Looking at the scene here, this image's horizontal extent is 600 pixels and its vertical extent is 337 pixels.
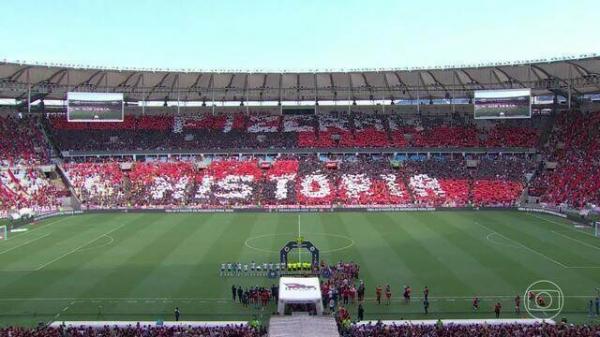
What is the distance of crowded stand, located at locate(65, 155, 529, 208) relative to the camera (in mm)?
57781

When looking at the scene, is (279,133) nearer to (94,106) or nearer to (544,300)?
(94,106)

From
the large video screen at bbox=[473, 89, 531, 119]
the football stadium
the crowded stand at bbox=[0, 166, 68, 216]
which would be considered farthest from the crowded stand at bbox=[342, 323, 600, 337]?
the crowded stand at bbox=[0, 166, 68, 216]

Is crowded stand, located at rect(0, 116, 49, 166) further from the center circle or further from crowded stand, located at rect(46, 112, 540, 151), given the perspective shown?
the center circle

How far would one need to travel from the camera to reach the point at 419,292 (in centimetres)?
2680

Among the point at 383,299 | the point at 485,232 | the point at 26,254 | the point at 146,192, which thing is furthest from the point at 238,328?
the point at 146,192

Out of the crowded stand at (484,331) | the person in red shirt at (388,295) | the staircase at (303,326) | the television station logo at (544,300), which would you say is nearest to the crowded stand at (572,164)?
the television station logo at (544,300)

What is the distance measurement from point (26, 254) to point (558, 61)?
45454 mm

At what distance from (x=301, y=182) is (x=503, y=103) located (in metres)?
22.0

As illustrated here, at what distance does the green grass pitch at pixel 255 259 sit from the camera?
981 inches

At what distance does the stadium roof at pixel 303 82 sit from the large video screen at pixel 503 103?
148 inches

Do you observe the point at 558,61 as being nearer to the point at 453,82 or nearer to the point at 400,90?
the point at 453,82

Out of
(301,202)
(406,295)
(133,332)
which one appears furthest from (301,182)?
(133,332)

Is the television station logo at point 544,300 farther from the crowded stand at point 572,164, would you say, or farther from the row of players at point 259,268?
the crowded stand at point 572,164

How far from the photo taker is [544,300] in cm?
2520
